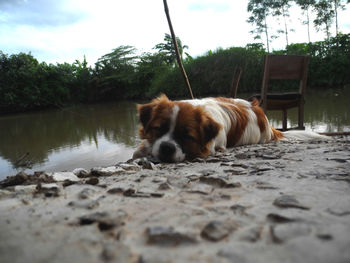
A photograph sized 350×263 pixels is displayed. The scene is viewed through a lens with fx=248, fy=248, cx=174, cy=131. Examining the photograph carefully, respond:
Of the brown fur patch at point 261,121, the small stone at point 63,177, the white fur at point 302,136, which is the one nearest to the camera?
the small stone at point 63,177

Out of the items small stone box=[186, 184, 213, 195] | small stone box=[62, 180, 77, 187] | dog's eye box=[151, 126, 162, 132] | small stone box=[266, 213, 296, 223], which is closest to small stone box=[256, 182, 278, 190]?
small stone box=[186, 184, 213, 195]

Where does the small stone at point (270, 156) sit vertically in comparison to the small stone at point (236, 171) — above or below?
below

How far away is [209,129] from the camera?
350 cm

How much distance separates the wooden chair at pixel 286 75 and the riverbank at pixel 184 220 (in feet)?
13.3

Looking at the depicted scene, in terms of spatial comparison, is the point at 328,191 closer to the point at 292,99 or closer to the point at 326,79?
the point at 292,99

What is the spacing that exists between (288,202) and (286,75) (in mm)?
→ 5514

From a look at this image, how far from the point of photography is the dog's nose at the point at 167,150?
321 cm

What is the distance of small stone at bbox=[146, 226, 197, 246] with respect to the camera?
1042 mm

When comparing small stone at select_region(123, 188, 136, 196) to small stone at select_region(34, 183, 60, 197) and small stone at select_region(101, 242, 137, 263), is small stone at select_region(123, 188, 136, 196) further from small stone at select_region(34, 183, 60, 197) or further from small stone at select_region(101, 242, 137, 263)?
small stone at select_region(101, 242, 137, 263)

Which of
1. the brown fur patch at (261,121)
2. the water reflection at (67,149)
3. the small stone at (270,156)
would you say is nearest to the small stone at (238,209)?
the small stone at (270,156)

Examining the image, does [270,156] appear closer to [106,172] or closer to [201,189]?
[201,189]

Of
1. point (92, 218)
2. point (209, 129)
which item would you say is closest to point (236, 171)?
point (209, 129)

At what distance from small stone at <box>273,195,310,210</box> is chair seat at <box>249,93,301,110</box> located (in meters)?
4.73

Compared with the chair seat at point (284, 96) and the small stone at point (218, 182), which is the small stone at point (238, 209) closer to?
the small stone at point (218, 182)
